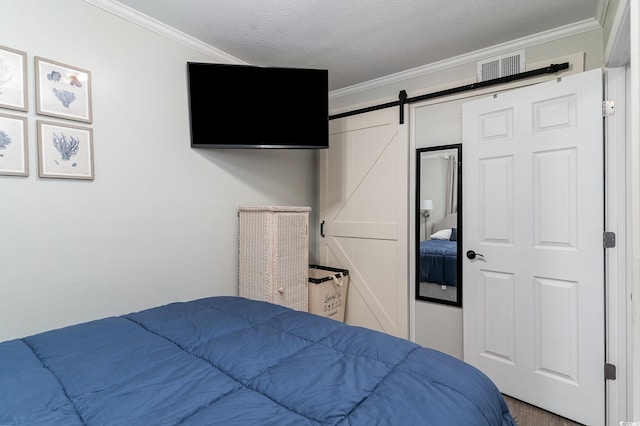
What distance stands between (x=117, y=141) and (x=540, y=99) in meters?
2.77

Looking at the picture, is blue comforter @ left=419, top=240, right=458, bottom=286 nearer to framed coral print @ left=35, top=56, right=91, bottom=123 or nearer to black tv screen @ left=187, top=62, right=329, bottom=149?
black tv screen @ left=187, top=62, right=329, bottom=149

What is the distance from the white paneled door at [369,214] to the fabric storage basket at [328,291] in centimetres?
12

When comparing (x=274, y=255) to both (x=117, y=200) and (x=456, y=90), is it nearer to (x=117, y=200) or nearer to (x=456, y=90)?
(x=117, y=200)

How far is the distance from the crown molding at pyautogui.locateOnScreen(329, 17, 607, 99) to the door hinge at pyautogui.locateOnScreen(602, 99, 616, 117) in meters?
0.62

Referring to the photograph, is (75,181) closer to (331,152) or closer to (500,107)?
(331,152)

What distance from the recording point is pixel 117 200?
194 cm

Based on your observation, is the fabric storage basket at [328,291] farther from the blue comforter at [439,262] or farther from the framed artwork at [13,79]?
the framed artwork at [13,79]

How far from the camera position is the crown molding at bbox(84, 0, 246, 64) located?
6.23 feet

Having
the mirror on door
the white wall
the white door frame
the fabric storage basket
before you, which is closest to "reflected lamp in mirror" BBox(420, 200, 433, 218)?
the mirror on door

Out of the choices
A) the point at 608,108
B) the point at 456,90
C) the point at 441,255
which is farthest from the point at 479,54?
the point at 441,255

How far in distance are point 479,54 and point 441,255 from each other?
64.6 inches

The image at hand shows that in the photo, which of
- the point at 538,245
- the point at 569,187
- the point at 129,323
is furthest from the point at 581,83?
the point at 129,323

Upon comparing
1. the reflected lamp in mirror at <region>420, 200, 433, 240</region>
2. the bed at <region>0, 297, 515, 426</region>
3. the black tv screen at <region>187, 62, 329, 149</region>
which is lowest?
the bed at <region>0, 297, 515, 426</region>

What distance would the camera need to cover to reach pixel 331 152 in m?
3.34
